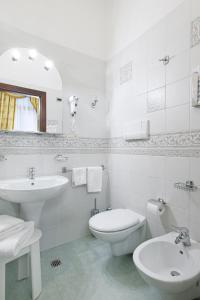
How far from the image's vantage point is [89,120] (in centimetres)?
213

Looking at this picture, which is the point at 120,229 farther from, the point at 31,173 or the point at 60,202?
the point at 31,173

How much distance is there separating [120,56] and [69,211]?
6.08ft

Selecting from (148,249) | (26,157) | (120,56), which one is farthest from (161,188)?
(120,56)

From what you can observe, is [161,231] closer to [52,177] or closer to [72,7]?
[52,177]

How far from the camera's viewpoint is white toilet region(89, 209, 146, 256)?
4.70 ft

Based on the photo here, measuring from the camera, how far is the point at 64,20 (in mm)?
1951

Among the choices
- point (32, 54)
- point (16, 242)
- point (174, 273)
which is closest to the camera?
point (16, 242)

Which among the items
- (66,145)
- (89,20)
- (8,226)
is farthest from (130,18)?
(8,226)

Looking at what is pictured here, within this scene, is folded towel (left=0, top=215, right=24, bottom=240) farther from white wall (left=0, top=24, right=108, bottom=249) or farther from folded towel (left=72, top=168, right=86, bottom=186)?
folded towel (left=72, top=168, right=86, bottom=186)

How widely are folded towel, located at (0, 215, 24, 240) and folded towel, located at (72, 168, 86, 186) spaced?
0.74 m

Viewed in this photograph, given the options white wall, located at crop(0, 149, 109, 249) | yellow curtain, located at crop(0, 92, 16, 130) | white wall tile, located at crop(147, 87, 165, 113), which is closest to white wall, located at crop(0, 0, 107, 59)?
yellow curtain, located at crop(0, 92, 16, 130)

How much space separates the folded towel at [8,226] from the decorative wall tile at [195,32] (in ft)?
5.89

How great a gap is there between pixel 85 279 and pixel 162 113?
1514mm

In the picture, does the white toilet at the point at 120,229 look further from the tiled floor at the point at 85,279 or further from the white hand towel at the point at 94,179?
the white hand towel at the point at 94,179
